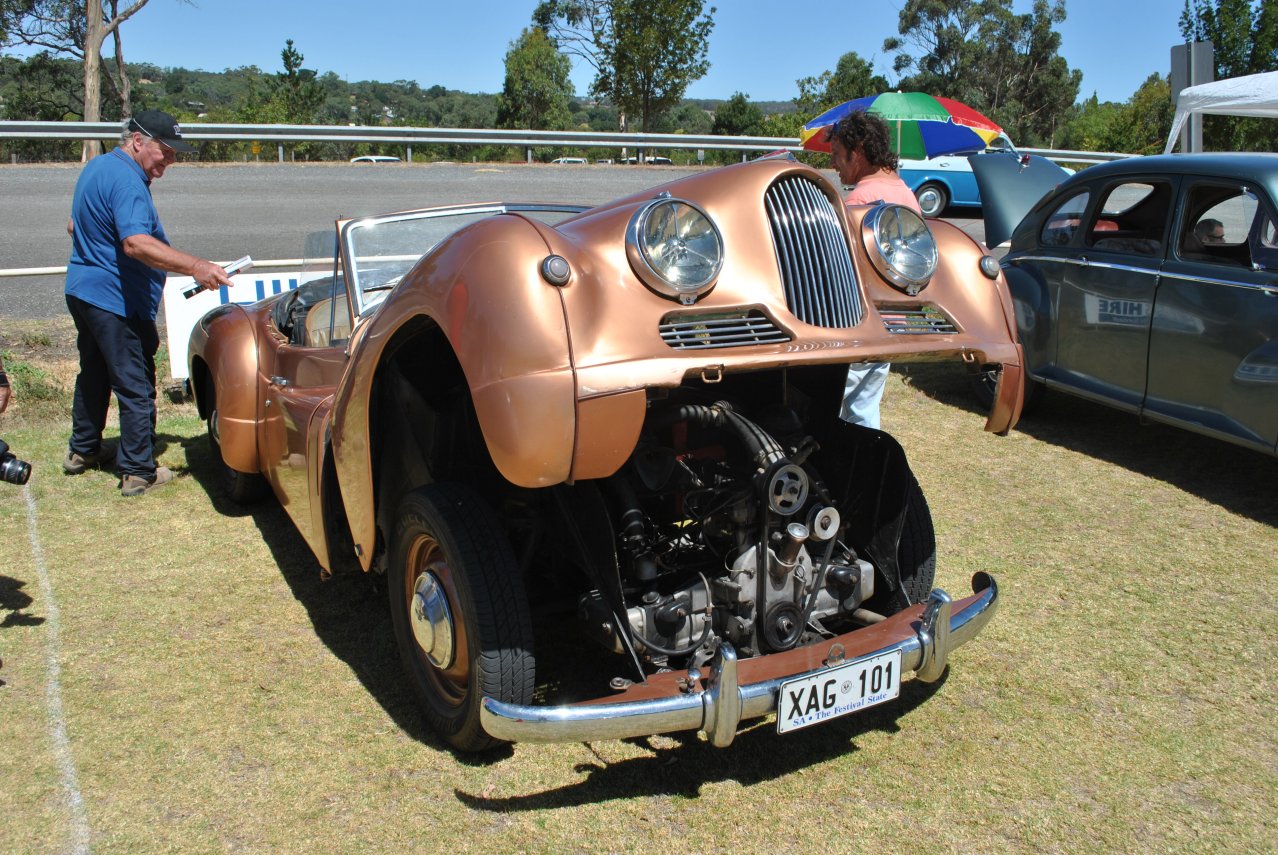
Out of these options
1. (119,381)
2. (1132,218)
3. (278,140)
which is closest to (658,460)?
(119,381)

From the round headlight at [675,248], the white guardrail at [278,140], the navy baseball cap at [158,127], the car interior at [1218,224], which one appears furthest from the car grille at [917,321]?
the white guardrail at [278,140]

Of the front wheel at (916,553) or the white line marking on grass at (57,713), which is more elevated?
the front wheel at (916,553)

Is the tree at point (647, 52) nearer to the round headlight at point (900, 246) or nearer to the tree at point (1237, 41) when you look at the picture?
the tree at point (1237, 41)

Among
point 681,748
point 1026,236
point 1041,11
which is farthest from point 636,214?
point 1041,11

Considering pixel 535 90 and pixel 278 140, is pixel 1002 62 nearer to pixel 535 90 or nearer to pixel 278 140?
pixel 535 90

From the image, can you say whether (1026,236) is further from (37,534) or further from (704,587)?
(37,534)

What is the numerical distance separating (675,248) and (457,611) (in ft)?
4.09

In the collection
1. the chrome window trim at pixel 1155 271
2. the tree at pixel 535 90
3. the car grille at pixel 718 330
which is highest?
the tree at pixel 535 90

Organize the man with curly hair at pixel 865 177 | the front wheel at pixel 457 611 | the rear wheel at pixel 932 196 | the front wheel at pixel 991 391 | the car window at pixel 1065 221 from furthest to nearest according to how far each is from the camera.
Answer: the rear wheel at pixel 932 196 < the front wheel at pixel 991 391 < the car window at pixel 1065 221 < the man with curly hair at pixel 865 177 < the front wheel at pixel 457 611

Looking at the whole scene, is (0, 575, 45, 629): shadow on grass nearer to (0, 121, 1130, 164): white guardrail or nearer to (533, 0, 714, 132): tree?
(0, 121, 1130, 164): white guardrail

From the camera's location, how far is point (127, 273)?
5484 mm

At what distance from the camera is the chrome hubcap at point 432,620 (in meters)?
3.12

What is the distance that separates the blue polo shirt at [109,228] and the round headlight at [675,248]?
3607 mm

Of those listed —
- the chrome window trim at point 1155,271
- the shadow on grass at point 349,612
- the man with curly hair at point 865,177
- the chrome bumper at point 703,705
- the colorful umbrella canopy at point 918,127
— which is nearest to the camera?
the chrome bumper at point 703,705
